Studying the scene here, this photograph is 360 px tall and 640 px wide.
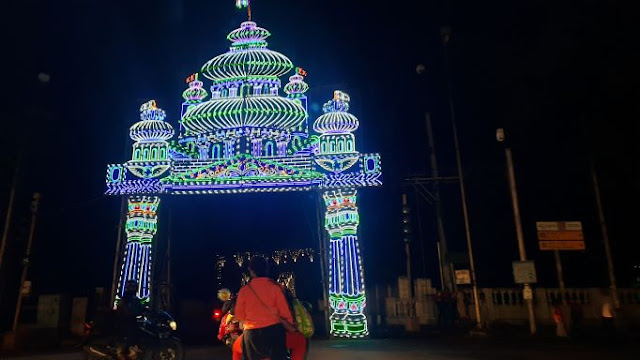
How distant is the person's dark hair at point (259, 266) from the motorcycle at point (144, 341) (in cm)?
443

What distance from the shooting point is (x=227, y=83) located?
15.5 m

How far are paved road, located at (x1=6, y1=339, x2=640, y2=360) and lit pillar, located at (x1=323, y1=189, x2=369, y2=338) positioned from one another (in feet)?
2.17

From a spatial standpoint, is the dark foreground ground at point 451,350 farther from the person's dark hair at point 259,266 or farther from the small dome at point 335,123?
the small dome at point 335,123

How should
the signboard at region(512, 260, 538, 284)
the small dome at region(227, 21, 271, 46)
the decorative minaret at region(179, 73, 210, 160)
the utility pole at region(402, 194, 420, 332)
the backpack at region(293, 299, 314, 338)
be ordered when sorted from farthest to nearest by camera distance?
the small dome at region(227, 21, 271, 46) → the utility pole at region(402, 194, 420, 332) → the decorative minaret at region(179, 73, 210, 160) → the signboard at region(512, 260, 538, 284) → the backpack at region(293, 299, 314, 338)

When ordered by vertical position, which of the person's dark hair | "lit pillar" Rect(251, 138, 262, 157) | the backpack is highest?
"lit pillar" Rect(251, 138, 262, 157)

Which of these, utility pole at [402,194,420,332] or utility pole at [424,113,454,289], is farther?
utility pole at [424,113,454,289]

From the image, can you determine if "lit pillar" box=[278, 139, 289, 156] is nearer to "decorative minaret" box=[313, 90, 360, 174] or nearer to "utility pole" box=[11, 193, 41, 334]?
A: "decorative minaret" box=[313, 90, 360, 174]

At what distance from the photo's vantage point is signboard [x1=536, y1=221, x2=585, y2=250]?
15188 mm

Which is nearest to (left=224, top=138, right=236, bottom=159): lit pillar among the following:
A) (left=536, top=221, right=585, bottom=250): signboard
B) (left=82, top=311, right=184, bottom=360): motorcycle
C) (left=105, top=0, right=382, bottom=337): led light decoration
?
(left=105, top=0, right=382, bottom=337): led light decoration

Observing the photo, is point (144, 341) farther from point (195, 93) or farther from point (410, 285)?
point (410, 285)

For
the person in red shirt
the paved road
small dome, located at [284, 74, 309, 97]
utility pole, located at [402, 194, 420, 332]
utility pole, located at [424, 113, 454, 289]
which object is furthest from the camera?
utility pole, located at [424, 113, 454, 289]

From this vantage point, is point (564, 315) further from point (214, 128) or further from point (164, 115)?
point (164, 115)

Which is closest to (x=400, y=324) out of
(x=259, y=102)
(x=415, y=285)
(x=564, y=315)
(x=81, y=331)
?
(x=415, y=285)

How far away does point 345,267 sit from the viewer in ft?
45.5
